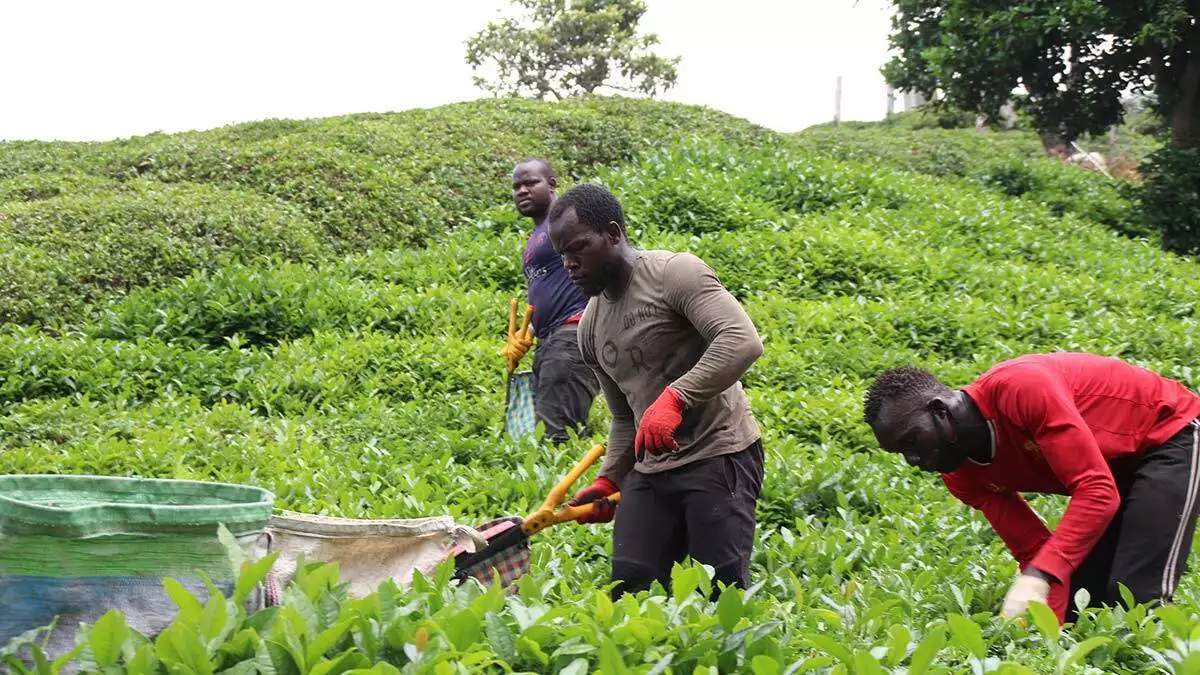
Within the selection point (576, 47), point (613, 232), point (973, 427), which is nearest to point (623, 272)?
point (613, 232)

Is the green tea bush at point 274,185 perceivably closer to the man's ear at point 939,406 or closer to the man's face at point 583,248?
the man's face at point 583,248

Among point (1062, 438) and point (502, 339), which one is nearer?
point (1062, 438)

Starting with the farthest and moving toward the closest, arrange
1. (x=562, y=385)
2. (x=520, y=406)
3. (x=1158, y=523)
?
(x=520, y=406) < (x=562, y=385) < (x=1158, y=523)

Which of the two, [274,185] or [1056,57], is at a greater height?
[1056,57]

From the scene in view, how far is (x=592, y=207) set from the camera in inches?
153

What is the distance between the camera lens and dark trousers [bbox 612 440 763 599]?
12.5ft

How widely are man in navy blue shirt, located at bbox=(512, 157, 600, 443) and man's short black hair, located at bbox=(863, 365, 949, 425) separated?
279 cm

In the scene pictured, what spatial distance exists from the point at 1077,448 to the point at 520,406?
386 cm

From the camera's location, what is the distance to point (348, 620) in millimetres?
2252

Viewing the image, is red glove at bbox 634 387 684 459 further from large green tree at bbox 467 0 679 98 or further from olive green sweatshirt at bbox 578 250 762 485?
large green tree at bbox 467 0 679 98

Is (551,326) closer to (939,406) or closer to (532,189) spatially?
(532,189)

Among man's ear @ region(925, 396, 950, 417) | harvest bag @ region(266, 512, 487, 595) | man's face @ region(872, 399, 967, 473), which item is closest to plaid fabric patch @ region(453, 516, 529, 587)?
harvest bag @ region(266, 512, 487, 595)

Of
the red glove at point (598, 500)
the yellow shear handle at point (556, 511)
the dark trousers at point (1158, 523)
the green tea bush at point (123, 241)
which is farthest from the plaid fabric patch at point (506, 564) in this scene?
the green tea bush at point (123, 241)

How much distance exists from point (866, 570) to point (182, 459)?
367 centimetres
